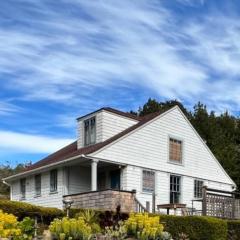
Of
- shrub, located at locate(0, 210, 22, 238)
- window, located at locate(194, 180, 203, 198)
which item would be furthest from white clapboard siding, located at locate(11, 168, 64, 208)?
shrub, located at locate(0, 210, 22, 238)

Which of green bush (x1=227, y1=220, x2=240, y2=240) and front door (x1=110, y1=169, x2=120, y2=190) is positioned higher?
front door (x1=110, y1=169, x2=120, y2=190)

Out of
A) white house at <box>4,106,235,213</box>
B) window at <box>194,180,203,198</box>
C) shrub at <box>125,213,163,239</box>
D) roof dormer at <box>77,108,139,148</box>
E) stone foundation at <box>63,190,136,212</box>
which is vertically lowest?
shrub at <box>125,213,163,239</box>

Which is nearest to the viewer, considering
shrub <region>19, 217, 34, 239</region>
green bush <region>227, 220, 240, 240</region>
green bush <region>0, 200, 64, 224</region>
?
shrub <region>19, 217, 34, 239</region>

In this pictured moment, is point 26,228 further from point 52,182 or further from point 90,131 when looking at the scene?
point 90,131

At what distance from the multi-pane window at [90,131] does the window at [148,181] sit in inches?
131

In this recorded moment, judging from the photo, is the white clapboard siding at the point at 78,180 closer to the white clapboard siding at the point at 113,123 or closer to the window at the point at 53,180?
the window at the point at 53,180

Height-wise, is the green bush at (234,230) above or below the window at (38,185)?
below

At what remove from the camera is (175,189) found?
3125cm

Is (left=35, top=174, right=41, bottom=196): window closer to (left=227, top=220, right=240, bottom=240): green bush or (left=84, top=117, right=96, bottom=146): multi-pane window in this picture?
(left=84, top=117, right=96, bottom=146): multi-pane window

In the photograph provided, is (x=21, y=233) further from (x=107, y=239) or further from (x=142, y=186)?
(x=142, y=186)

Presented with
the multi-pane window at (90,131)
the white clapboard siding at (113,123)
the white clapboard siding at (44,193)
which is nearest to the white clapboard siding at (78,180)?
the white clapboard siding at (44,193)

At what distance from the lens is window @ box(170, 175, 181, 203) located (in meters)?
31.0

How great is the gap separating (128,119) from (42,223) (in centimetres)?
1282

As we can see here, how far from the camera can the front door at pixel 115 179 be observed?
29.6m
